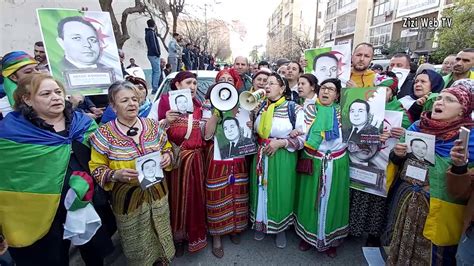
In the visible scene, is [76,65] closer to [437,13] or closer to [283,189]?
[283,189]

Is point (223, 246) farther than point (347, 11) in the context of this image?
No

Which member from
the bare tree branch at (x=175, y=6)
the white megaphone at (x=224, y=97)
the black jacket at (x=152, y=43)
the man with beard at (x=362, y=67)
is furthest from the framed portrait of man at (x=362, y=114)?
the bare tree branch at (x=175, y=6)

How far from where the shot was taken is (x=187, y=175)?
257 cm

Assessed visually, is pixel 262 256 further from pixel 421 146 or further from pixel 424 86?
pixel 424 86

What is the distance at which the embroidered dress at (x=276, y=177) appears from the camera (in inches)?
103

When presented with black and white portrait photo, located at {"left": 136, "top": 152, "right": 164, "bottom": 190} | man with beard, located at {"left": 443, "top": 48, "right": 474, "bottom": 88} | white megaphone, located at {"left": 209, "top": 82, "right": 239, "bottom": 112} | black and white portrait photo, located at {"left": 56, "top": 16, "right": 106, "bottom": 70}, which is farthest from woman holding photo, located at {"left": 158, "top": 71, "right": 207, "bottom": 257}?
man with beard, located at {"left": 443, "top": 48, "right": 474, "bottom": 88}

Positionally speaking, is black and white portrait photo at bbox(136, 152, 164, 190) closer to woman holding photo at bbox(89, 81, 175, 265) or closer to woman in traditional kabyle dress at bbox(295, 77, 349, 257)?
woman holding photo at bbox(89, 81, 175, 265)

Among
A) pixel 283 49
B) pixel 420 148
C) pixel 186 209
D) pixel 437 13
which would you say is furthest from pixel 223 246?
pixel 283 49

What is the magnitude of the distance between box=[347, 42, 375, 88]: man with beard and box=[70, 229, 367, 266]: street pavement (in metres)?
1.80

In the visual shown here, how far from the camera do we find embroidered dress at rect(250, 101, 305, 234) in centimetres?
261

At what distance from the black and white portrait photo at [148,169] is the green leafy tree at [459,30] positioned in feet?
70.7

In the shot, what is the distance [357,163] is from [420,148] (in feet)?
2.38

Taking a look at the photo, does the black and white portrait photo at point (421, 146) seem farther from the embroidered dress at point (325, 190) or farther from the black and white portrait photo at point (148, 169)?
the black and white portrait photo at point (148, 169)

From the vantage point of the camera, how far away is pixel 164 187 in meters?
2.36
